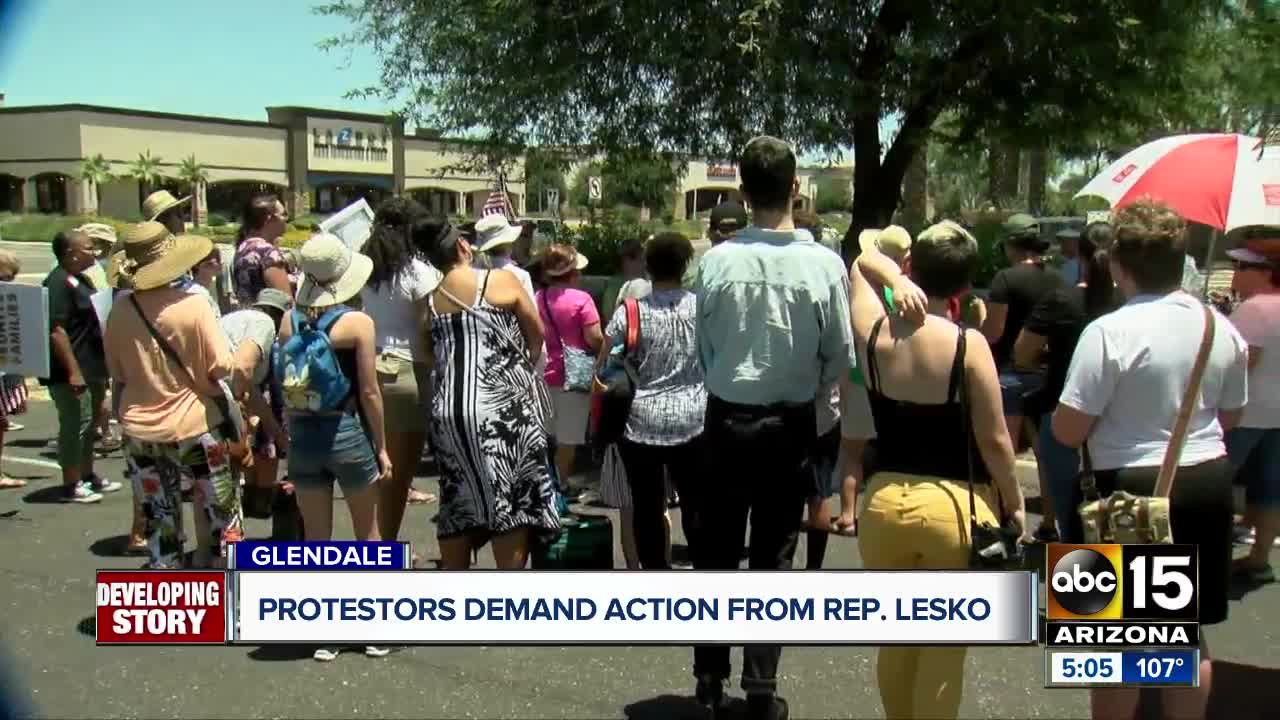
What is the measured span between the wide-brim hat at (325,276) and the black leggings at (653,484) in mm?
1337

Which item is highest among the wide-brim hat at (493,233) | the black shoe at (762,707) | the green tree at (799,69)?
the green tree at (799,69)

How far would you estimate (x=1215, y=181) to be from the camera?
5.33 m

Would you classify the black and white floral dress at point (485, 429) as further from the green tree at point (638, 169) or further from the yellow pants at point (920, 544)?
the green tree at point (638, 169)

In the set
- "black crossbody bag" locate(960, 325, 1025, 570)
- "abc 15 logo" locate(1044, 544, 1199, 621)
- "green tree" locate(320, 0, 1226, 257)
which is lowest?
"abc 15 logo" locate(1044, 544, 1199, 621)

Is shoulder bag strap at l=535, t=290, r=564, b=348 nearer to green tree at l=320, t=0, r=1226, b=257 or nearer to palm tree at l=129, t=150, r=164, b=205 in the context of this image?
green tree at l=320, t=0, r=1226, b=257

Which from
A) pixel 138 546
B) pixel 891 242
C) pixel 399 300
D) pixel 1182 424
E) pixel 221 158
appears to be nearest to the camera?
pixel 1182 424

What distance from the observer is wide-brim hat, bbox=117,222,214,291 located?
5027 millimetres

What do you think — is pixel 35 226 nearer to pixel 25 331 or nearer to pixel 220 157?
pixel 220 157

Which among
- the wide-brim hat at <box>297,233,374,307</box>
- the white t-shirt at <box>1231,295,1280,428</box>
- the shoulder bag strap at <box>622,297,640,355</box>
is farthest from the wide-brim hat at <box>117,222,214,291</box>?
the white t-shirt at <box>1231,295,1280,428</box>

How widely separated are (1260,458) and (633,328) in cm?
324

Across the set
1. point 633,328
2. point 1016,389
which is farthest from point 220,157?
point 633,328

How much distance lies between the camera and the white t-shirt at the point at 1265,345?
551 centimetres

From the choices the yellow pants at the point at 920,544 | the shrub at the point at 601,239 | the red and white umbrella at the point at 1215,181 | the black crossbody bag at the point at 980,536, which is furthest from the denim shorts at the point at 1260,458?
the shrub at the point at 601,239

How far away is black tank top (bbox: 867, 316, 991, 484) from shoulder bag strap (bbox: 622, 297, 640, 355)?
1571 millimetres
